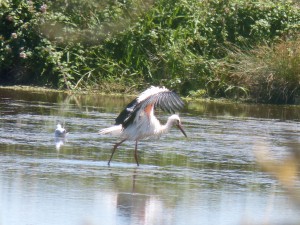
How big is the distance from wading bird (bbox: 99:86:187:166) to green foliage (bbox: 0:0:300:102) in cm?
859

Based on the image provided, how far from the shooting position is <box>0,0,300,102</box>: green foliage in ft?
62.7

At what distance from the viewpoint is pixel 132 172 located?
31.1 feet

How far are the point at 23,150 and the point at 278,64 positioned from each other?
946 centimetres

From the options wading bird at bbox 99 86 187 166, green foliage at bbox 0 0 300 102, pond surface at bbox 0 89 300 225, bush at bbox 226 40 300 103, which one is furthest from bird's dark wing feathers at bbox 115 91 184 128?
bush at bbox 226 40 300 103

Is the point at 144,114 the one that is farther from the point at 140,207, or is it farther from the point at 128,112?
the point at 140,207

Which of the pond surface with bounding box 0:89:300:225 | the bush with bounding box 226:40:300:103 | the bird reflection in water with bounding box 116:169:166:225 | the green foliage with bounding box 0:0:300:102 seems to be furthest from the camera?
the green foliage with bounding box 0:0:300:102

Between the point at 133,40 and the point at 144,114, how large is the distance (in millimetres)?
9523

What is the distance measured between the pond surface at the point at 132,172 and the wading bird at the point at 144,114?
1.23ft

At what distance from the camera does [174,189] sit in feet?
28.1

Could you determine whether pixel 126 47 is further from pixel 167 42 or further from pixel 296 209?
pixel 296 209

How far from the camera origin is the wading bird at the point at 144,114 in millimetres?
9797

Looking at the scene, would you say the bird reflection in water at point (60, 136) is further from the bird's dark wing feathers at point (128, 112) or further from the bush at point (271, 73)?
Answer: the bush at point (271, 73)

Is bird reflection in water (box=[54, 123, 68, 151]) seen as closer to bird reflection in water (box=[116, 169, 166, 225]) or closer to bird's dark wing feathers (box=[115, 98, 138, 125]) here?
bird's dark wing feathers (box=[115, 98, 138, 125])

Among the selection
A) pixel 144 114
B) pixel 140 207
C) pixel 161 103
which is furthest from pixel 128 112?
pixel 140 207
